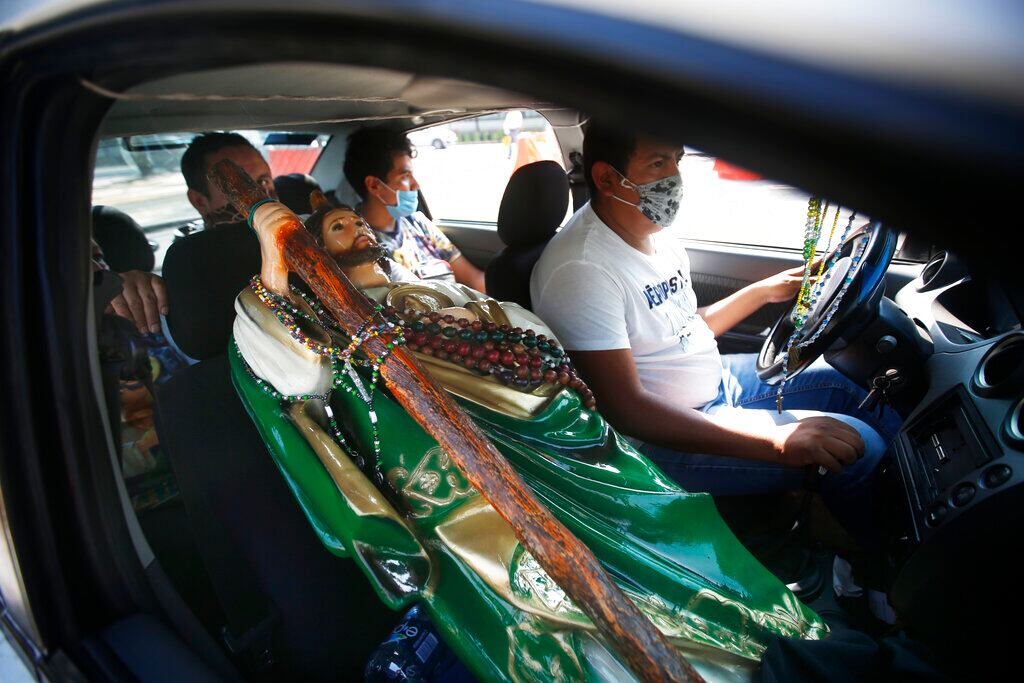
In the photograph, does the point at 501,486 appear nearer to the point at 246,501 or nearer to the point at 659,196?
the point at 246,501

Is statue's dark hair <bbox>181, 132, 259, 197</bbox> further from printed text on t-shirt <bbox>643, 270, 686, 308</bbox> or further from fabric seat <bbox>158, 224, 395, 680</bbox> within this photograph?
printed text on t-shirt <bbox>643, 270, 686, 308</bbox>

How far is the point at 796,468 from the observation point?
5.32 ft

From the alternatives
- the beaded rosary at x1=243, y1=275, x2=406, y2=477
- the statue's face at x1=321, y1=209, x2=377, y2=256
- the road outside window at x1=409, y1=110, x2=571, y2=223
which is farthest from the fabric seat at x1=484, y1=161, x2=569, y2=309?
the beaded rosary at x1=243, y1=275, x2=406, y2=477

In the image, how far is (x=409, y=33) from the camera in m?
Answer: 0.42

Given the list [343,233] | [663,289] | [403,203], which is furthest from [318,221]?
[403,203]

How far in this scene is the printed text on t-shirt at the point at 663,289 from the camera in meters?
1.75

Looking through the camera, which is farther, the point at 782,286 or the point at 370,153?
the point at 370,153

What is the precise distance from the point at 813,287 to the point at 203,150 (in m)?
1.88

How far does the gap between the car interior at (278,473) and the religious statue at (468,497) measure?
0.39ft

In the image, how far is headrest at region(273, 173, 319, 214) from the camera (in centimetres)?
154

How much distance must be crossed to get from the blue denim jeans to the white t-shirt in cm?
16

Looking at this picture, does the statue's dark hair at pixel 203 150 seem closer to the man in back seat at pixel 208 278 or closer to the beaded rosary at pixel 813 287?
the man in back seat at pixel 208 278

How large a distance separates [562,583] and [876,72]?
683 millimetres

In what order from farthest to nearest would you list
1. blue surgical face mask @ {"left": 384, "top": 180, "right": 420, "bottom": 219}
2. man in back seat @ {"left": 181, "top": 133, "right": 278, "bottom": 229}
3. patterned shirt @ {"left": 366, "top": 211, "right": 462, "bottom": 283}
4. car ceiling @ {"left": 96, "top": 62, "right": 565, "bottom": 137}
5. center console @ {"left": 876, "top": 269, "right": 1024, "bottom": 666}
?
patterned shirt @ {"left": 366, "top": 211, "right": 462, "bottom": 283}
blue surgical face mask @ {"left": 384, "top": 180, "right": 420, "bottom": 219}
man in back seat @ {"left": 181, "top": 133, "right": 278, "bottom": 229}
center console @ {"left": 876, "top": 269, "right": 1024, "bottom": 666}
car ceiling @ {"left": 96, "top": 62, "right": 565, "bottom": 137}
